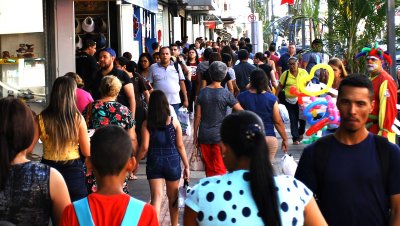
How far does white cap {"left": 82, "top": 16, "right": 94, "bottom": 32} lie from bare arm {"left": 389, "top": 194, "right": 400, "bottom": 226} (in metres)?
16.0

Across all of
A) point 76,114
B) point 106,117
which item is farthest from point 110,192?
point 106,117

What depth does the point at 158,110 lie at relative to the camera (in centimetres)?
806

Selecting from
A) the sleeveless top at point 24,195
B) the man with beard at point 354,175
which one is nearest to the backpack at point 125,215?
the sleeveless top at point 24,195

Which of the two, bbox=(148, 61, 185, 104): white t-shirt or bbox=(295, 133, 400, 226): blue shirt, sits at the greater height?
bbox=(148, 61, 185, 104): white t-shirt

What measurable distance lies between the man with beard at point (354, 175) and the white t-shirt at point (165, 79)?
10015 millimetres

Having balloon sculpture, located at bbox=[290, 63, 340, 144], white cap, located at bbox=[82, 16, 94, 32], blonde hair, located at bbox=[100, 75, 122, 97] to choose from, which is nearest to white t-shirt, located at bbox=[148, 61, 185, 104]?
balloon sculpture, located at bbox=[290, 63, 340, 144]

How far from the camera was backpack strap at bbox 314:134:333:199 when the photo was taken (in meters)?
4.35

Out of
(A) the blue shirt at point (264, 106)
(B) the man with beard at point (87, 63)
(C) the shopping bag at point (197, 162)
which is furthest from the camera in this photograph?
(B) the man with beard at point (87, 63)

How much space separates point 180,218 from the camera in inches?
355

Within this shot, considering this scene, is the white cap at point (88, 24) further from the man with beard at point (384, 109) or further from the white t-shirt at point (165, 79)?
the man with beard at point (384, 109)

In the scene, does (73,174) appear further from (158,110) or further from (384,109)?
(384,109)

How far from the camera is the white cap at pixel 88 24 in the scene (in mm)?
19727

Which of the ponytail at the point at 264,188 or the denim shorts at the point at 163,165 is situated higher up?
the ponytail at the point at 264,188

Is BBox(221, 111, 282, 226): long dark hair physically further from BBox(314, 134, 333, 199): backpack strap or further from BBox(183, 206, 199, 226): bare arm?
BBox(314, 134, 333, 199): backpack strap
